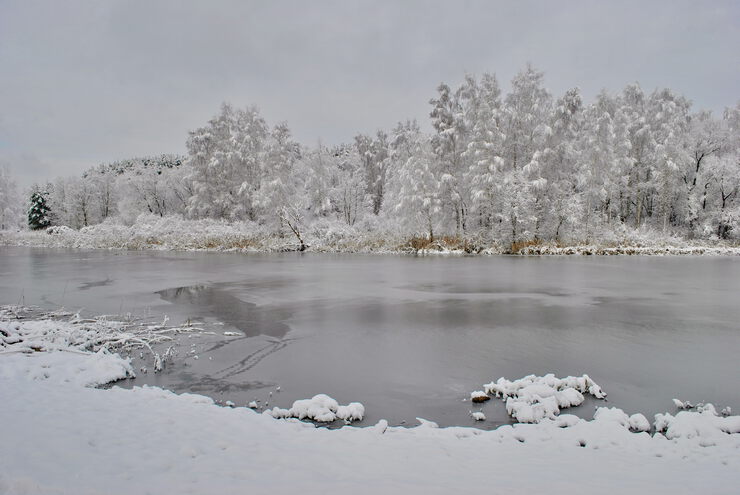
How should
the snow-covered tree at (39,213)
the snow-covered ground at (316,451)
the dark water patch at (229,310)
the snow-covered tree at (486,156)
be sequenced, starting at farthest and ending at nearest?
the snow-covered tree at (39,213) < the snow-covered tree at (486,156) < the dark water patch at (229,310) < the snow-covered ground at (316,451)

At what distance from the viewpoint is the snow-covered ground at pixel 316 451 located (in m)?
3.75

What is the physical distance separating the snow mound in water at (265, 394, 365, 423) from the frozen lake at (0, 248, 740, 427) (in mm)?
333

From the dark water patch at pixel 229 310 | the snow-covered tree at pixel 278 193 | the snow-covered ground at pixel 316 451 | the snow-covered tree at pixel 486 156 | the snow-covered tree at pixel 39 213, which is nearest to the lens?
the snow-covered ground at pixel 316 451

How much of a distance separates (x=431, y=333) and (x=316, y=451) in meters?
6.08

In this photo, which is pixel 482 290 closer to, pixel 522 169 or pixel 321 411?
pixel 321 411

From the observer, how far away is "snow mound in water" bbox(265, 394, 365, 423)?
5.59 m

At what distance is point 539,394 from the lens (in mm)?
6070

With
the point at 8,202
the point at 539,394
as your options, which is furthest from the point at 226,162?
the point at 8,202

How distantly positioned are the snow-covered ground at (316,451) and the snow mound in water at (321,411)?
66 mm

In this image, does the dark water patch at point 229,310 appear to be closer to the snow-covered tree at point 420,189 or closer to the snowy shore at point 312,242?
the snow-covered tree at point 420,189

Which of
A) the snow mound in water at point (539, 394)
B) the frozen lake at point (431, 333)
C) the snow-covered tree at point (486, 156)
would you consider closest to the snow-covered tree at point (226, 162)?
the snow-covered tree at point (486, 156)

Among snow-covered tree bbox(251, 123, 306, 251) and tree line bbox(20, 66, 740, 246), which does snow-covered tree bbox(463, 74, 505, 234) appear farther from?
snow-covered tree bbox(251, 123, 306, 251)

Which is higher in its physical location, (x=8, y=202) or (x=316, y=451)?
(x=8, y=202)

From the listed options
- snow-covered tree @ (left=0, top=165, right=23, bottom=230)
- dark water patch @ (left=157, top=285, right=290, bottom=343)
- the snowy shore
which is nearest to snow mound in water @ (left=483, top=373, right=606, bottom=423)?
dark water patch @ (left=157, top=285, right=290, bottom=343)
